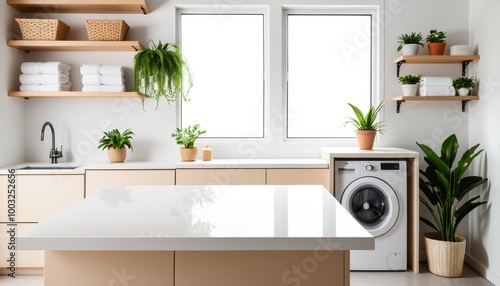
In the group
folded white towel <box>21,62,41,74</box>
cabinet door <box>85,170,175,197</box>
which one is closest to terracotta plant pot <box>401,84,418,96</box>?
cabinet door <box>85,170,175,197</box>

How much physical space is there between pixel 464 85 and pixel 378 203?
1.29m

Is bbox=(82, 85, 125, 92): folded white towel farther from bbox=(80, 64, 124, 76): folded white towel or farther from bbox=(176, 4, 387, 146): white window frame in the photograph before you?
bbox=(176, 4, 387, 146): white window frame

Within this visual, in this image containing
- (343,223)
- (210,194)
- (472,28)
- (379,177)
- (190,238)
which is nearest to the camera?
(190,238)

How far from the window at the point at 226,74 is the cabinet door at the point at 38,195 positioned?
1.26 meters

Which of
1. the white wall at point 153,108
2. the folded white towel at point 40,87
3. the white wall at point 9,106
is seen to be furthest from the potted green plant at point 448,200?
the white wall at point 9,106

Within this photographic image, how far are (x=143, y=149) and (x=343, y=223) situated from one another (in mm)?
3017

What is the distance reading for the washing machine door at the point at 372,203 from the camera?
365 cm

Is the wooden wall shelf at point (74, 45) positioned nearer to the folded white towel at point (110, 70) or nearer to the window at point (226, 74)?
the folded white towel at point (110, 70)

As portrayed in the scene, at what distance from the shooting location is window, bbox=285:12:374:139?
4293 millimetres

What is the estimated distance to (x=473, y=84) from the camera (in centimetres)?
386

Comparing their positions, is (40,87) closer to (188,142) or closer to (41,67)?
(41,67)

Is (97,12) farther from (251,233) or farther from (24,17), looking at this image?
(251,233)

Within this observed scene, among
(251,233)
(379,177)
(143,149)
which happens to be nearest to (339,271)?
(251,233)

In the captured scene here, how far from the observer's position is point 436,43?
155 inches
